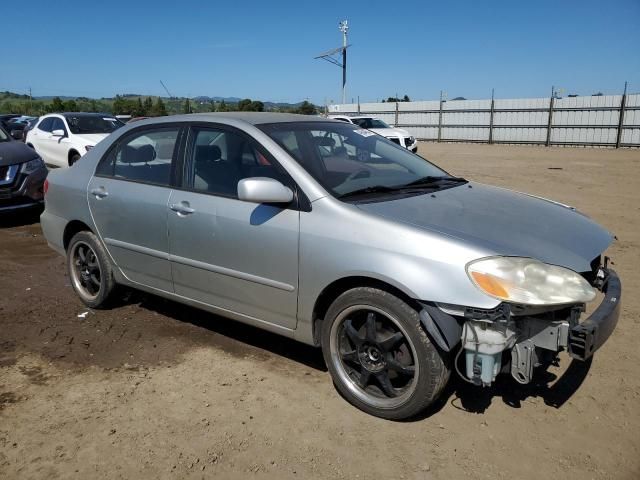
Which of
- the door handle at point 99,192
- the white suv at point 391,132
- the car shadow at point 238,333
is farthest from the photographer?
the white suv at point 391,132

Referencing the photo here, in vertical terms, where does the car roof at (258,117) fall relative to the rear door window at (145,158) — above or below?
above

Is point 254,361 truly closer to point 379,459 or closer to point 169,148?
point 379,459

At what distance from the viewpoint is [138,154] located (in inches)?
173

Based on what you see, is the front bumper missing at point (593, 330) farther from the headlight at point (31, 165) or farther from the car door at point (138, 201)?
the headlight at point (31, 165)

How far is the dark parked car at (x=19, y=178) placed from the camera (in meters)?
8.46

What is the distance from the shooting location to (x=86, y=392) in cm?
349

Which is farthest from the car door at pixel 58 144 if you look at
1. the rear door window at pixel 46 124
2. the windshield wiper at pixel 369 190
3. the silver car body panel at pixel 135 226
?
the windshield wiper at pixel 369 190

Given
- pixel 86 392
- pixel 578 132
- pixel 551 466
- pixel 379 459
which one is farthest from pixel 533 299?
pixel 578 132

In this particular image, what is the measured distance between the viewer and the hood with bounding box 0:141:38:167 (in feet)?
28.1

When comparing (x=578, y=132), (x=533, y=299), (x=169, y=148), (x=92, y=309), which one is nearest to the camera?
(x=533, y=299)

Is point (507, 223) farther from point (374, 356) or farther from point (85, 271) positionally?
point (85, 271)

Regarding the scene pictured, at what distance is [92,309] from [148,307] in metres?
0.48

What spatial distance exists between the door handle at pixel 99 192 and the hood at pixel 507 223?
232 cm

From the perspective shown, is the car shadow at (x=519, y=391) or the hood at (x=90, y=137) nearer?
A: the car shadow at (x=519, y=391)
